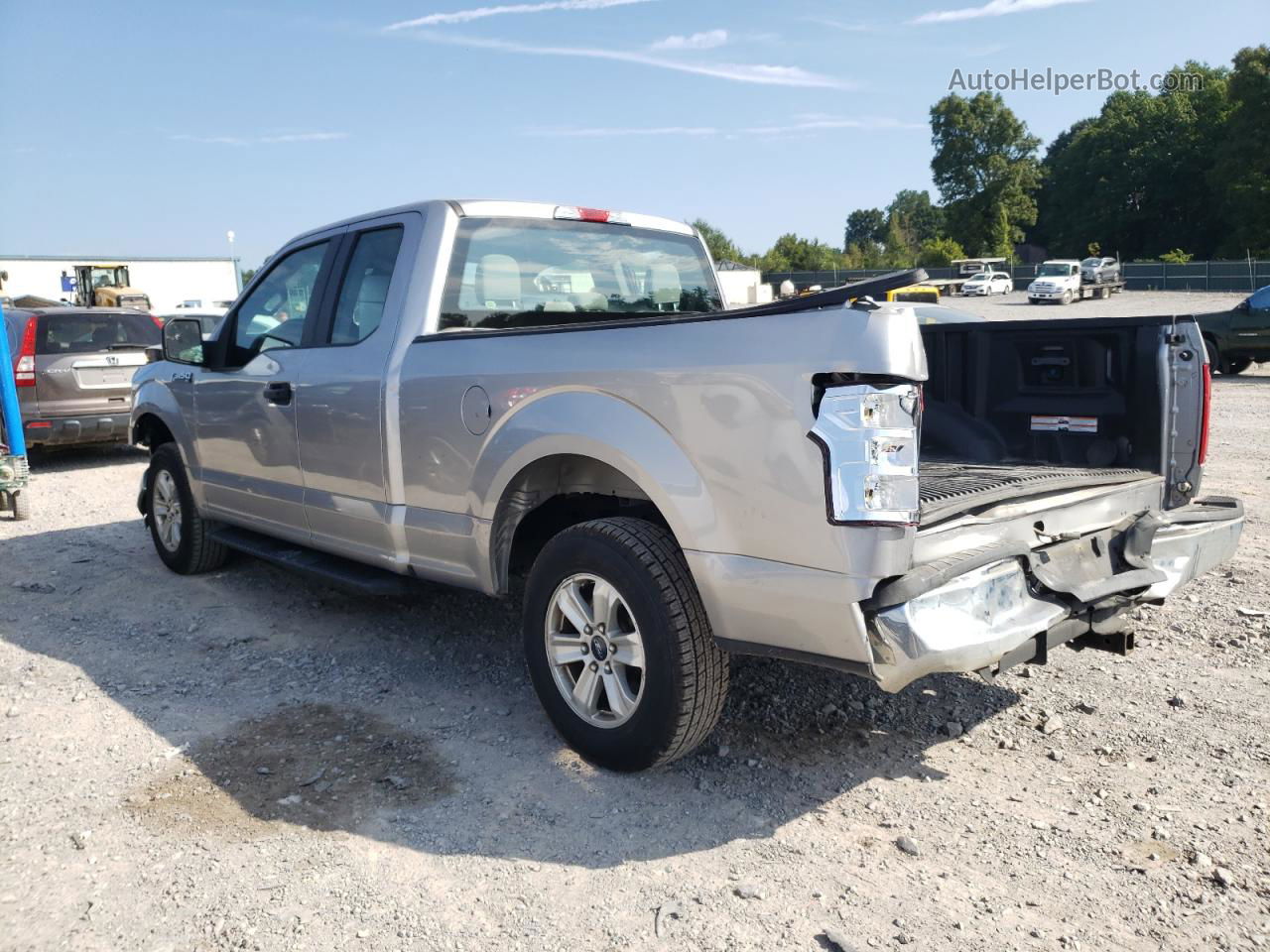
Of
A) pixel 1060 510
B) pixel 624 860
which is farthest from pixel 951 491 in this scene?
pixel 624 860

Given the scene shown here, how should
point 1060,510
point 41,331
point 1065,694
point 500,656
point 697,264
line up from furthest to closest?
point 41,331 → point 697,264 → point 500,656 → point 1065,694 → point 1060,510

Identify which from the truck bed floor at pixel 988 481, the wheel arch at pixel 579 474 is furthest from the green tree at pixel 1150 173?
the wheel arch at pixel 579 474

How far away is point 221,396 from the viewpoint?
552 cm

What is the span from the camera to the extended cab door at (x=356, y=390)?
14.2 ft

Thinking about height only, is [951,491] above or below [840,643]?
above

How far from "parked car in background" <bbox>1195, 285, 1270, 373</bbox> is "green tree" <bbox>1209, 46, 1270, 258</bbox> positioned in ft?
189

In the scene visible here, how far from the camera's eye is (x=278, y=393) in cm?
494

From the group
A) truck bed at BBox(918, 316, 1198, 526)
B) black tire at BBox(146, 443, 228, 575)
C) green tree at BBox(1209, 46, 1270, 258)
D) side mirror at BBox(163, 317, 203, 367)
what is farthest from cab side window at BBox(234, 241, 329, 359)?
green tree at BBox(1209, 46, 1270, 258)

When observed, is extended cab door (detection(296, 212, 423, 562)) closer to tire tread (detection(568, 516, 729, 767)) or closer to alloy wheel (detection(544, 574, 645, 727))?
alloy wheel (detection(544, 574, 645, 727))

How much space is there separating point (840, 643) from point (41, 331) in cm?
1101

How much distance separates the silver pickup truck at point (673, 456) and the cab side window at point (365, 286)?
0.7 inches

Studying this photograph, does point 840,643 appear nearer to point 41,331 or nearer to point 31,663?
point 31,663

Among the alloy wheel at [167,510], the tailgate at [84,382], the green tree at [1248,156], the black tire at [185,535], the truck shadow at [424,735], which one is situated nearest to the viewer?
the truck shadow at [424,735]

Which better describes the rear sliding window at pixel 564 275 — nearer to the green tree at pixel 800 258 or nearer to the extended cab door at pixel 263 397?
the extended cab door at pixel 263 397
